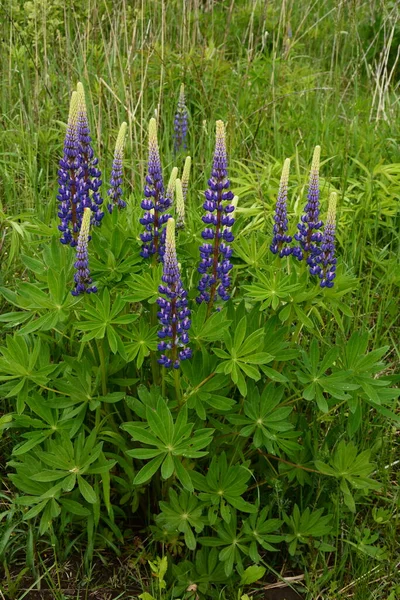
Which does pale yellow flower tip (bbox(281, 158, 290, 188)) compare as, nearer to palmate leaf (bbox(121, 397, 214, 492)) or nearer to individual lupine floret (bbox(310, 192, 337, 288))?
individual lupine floret (bbox(310, 192, 337, 288))

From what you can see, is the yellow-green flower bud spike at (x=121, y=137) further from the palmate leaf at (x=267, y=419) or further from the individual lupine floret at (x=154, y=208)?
the palmate leaf at (x=267, y=419)

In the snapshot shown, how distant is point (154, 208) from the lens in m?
2.03

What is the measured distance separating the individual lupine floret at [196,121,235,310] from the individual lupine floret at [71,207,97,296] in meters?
0.32

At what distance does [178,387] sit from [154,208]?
1.66ft

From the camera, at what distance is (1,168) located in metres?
3.53

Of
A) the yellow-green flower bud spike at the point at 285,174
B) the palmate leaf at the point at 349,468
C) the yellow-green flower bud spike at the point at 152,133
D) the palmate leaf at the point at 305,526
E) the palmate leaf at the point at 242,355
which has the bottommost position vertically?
the palmate leaf at the point at 305,526

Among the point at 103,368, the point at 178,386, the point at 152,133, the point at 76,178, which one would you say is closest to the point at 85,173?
the point at 76,178

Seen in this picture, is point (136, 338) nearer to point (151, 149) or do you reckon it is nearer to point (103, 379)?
point (103, 379)

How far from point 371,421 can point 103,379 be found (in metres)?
1.12

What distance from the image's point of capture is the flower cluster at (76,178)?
80.0 inches

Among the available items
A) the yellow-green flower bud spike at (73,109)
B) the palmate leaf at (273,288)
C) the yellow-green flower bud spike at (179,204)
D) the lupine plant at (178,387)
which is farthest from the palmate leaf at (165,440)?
the yellow-green flower bud spike at (73,109)

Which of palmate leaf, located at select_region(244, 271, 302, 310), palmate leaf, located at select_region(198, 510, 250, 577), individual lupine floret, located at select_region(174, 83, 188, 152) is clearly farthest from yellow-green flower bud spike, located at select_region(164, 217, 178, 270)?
individual lupine floret, located at select_region(174, 83, 188, 152)

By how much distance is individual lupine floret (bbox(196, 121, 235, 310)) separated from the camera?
6.43 ft

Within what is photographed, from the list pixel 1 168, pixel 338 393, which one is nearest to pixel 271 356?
pixel 338 393
